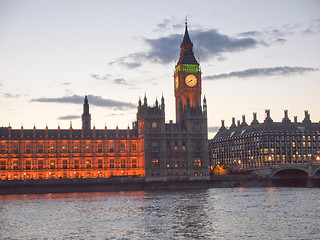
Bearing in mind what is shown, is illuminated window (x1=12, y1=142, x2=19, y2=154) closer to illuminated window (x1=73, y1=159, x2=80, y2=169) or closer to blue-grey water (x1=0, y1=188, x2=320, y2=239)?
illuminated window (x1=73, y1=159, x2=80, y2=169)

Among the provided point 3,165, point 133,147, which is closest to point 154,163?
point 133,147

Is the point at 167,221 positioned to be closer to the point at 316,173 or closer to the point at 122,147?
the point at 316,173

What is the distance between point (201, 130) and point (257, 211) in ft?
346

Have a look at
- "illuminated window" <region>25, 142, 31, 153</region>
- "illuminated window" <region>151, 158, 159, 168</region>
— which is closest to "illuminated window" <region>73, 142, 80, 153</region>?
"illuminated window" <region>25, 142, 31, 153</region>

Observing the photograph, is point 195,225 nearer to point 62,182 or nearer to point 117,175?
point 62,182

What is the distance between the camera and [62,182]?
16375 cm

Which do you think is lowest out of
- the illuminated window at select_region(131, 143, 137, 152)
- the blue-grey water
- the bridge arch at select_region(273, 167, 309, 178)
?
the blue-grey water

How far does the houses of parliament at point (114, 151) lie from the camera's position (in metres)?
185

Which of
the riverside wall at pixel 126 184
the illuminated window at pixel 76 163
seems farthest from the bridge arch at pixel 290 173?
the illuminated window at pixel 76 163

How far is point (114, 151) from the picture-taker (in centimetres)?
19112

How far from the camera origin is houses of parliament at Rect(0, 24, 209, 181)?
606 feet

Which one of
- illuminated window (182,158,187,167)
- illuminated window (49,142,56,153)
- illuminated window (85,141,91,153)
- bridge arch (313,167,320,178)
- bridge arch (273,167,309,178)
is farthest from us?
illuminated window (182,158,187,167)

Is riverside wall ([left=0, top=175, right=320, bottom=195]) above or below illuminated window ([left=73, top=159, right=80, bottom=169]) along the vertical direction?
below

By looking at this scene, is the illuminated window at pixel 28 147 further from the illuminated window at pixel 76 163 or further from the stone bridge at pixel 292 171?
the stone bridge at pixel 292 171
